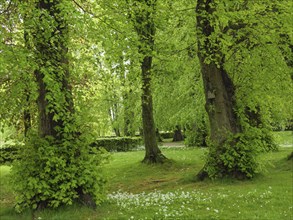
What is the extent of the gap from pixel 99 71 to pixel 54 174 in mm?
3400

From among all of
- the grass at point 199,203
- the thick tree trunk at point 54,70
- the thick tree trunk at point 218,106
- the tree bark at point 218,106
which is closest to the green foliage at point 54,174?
the grass at point 199,203

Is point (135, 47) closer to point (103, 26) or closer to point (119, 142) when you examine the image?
point (103, 26)

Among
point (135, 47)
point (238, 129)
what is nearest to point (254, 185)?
point (238, 129)

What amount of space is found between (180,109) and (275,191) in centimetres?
1436

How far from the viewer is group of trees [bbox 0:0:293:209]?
8.05m

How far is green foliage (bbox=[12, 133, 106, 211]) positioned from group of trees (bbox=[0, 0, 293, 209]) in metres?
0.03

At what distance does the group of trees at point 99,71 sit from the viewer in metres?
8.05

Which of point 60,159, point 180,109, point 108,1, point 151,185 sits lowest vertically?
point 151,185

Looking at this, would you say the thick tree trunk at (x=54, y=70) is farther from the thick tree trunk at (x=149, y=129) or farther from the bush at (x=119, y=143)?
the bush at (x=119, y=143)

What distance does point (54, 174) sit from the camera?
8469mm

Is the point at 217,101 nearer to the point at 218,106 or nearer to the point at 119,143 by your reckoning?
the point at 218,106

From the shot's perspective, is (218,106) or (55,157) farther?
(218,106)

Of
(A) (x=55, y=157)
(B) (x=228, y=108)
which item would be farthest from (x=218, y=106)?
(A) (x=55, y=157)

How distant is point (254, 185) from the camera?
11.6 meters
